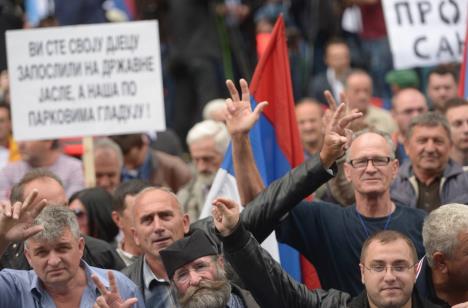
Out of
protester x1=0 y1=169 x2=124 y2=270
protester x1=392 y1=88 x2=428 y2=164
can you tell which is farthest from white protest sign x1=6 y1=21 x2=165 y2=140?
protester x1=392 y1=88 x2=428 y2=164

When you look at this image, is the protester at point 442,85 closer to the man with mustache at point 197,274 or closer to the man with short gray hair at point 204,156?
the man with short gray hair at point 204,156

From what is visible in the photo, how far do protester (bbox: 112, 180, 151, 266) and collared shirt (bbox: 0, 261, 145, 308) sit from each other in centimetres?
136

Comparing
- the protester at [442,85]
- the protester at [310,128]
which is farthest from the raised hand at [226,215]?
the protester at [442,85]

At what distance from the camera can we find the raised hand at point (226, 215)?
7.44 m

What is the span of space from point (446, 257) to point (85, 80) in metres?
4.24

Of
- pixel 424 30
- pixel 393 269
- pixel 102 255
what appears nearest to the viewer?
pixel 393 269

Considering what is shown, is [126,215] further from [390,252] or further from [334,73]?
[334,73]

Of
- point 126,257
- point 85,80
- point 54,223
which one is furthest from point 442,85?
point 54,223

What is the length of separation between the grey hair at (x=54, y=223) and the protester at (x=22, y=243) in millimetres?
838

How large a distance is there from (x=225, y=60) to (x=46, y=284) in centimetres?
939

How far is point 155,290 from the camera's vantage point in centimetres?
820

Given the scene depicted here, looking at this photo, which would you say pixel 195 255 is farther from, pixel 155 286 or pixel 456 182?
pixel 456 182

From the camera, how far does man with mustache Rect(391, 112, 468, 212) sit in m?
9.46

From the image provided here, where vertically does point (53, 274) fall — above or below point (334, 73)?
below
